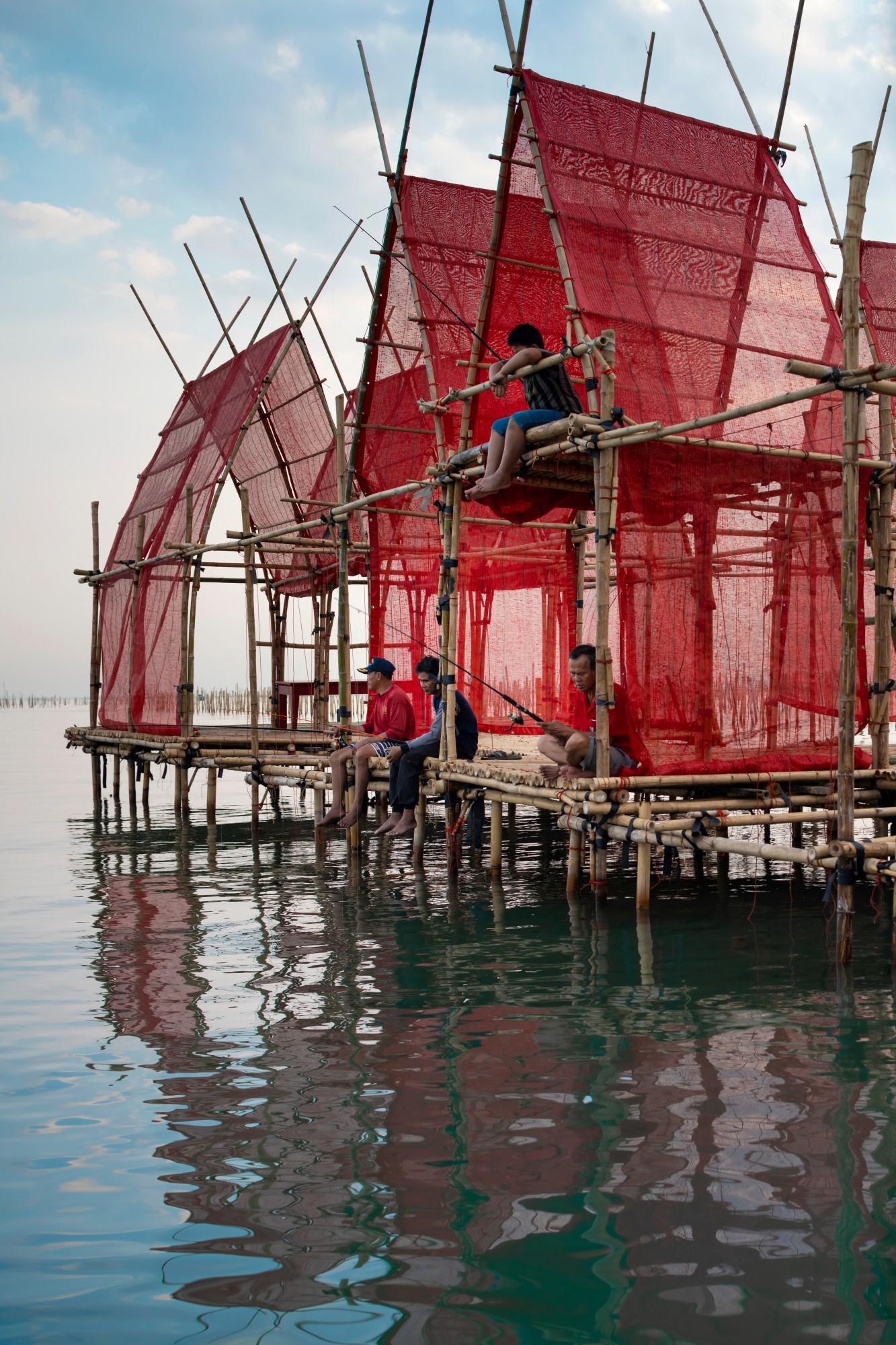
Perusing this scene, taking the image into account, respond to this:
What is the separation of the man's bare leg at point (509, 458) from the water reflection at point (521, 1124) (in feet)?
9.81

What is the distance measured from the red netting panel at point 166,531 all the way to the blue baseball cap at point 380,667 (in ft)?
16.4

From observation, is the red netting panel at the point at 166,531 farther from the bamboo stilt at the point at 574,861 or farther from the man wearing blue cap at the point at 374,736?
the bamboo stilt at the point at 574,861

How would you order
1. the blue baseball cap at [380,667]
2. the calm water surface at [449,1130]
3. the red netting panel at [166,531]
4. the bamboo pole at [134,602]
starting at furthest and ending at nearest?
the bamboo pole at [134,602] < the red netting panel at [166,531] < the blue baseball cap at [380,667] < the calm water surface at [449,1130]

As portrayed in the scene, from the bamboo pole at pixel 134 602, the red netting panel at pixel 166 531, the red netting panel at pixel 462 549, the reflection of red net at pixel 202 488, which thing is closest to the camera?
the red netting panel at pixel 462 549

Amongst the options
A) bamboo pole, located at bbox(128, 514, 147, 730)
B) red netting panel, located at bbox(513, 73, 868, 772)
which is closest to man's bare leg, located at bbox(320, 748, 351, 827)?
red netting panel, located at bbox(513, 73, 868, 772)

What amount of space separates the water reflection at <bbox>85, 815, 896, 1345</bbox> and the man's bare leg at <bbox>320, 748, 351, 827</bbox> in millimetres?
2492

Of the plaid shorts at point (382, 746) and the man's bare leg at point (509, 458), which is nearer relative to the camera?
the man's bare leg at point (509, 458)

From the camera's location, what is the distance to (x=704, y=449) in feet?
25.6

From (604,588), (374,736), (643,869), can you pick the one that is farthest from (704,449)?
(374,736)

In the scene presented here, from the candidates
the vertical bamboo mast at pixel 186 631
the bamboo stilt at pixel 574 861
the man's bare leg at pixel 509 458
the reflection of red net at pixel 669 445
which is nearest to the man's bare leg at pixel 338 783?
the reflection of red net at pixel 669 445

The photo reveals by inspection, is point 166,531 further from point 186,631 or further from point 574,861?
point 574,861

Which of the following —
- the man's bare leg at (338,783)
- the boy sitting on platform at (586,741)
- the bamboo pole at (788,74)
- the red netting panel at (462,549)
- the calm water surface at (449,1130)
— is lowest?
the calm water surface at (449,1130)

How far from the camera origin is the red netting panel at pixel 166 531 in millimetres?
15266

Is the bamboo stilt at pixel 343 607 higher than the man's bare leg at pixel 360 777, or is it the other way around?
the bamboo stilt at pixel 343 607
